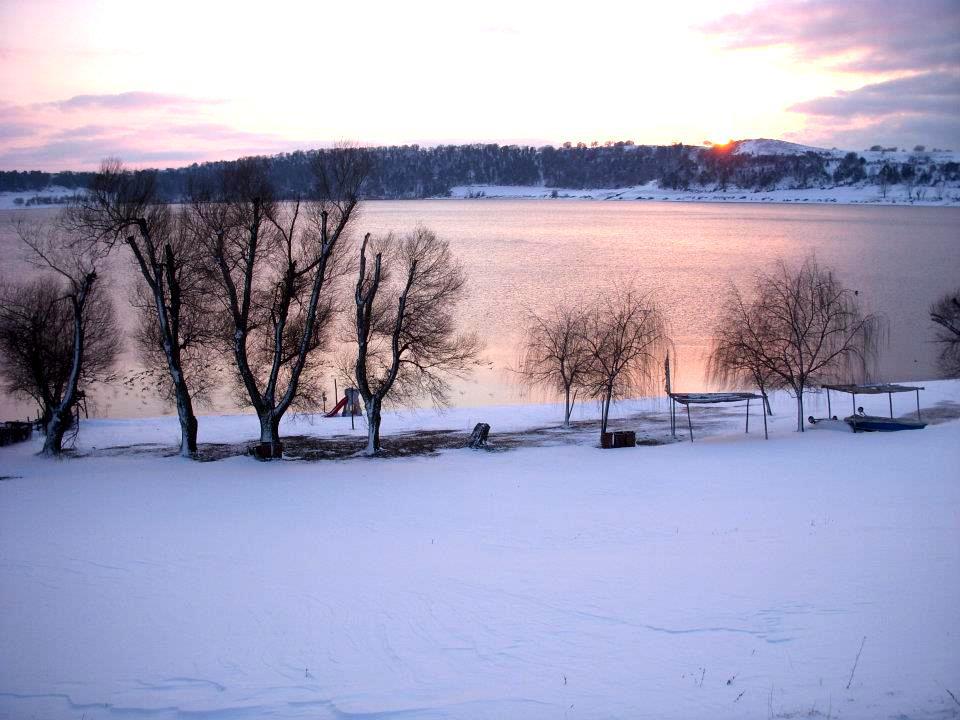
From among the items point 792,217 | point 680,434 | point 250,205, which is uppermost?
point 792,217

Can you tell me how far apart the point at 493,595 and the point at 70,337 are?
23.6 meters

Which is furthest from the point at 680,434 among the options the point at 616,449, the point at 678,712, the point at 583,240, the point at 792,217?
the point at 792,217

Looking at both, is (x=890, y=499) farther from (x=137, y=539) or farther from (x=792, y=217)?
(x=792, y=217)

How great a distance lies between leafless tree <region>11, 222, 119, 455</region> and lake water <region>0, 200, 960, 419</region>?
5.28 m

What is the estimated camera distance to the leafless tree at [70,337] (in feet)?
78.9

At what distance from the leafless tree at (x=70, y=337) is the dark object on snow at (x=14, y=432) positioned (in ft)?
4.70

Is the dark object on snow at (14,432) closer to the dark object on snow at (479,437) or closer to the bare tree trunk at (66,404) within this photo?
the bare tree trunk at (66,404)

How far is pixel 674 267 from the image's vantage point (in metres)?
76.6

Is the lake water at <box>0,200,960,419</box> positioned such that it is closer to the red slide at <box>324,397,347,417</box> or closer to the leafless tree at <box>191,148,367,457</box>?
the red slide at <box>324,397,347,417</box>

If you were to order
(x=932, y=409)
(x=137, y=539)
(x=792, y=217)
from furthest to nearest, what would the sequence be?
(x=792, y=217), (x=932, y=409), (x=137, y=539)

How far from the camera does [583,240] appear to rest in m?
107

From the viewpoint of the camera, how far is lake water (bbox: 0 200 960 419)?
40.0m

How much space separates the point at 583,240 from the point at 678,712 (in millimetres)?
102138

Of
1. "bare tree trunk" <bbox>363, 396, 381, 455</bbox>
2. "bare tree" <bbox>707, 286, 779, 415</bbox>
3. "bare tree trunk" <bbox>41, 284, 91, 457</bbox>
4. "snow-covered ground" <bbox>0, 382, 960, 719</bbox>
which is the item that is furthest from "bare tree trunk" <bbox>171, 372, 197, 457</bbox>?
"bare tree" <bbox>707, 286, 779, 415</bbox>
